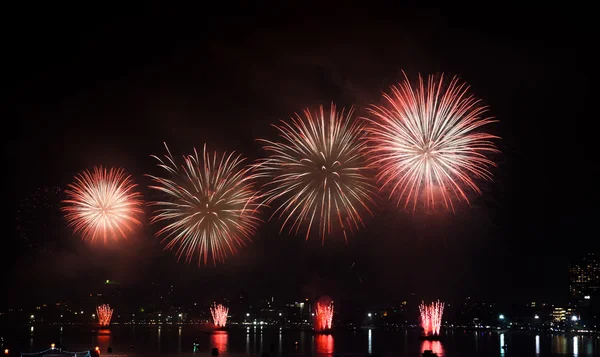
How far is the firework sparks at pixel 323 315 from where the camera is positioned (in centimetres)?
13140

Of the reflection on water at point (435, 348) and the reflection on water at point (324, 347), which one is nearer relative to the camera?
the reflection on water at point (324, 347)

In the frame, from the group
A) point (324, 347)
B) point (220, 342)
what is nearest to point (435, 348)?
point (324, 347)

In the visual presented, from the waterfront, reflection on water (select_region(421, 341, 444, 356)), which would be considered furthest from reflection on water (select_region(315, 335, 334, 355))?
reflection on water (select_region(421, 341, 444, 356))

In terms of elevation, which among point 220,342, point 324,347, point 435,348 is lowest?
point 220,342

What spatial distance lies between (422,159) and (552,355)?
70.0 meters

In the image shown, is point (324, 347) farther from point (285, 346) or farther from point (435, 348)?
point (435, 348)

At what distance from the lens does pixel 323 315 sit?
141250mm

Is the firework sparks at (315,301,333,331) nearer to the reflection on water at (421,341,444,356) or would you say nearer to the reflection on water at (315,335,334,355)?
the reflection on water at (315,335,334,355)

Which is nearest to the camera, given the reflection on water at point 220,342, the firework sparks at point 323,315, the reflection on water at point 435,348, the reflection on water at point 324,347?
the reflection on water at point 324,347

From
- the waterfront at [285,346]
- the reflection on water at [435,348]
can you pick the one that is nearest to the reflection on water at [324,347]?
the waterfront at [285,346]

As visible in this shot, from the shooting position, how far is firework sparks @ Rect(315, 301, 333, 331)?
5173 inches

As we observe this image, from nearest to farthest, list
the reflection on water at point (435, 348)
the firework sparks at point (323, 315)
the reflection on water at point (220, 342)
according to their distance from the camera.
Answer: the reflection on water at point (435, 348)
the reflection on water at point (220, 342)
the firework sparks at point (323, 315)

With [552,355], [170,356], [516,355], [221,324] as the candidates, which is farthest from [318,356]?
[221,324]

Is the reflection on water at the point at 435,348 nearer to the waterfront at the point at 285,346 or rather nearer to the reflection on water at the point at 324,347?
the waterfront at the point at 285,346
